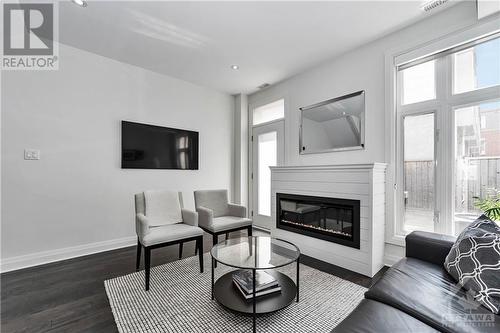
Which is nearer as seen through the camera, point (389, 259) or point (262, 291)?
point (262, 291)

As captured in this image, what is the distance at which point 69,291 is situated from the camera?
6.57ft

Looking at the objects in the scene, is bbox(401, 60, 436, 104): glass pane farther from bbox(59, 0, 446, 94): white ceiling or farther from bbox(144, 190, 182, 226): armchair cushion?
bbox(144, 190, 182, 226): armchair cushion

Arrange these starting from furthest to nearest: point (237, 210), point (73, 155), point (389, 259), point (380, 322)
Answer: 1. point (237, 210)
2. point (73, 155)
3. point (389, 259)
4. point (380, 322)

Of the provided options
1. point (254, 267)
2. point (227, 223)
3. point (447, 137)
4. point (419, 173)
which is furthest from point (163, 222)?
point (447, 137)

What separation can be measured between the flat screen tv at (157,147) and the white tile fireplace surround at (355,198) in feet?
6.68

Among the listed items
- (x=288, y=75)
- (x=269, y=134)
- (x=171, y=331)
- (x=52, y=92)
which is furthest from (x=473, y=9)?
(x=52, y=92)

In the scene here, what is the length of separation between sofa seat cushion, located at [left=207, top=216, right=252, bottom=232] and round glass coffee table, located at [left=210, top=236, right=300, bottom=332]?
55 centimetres

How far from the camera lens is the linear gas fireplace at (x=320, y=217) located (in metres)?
2.56

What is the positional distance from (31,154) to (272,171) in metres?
3.15

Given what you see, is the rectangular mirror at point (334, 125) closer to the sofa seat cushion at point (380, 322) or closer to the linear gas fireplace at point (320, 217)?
the linear gas fireplace at point (320, 217)

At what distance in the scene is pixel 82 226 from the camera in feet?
9.62

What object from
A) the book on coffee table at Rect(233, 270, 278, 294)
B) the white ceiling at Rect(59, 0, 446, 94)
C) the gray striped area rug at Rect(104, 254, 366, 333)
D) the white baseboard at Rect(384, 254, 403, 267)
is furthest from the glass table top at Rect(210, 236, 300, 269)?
the white ceiling at Rect(59, 0, 446, 94)

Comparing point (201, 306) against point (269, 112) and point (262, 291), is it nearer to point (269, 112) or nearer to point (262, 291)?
point (262, 291)

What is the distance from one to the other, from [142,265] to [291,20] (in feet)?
10.7
